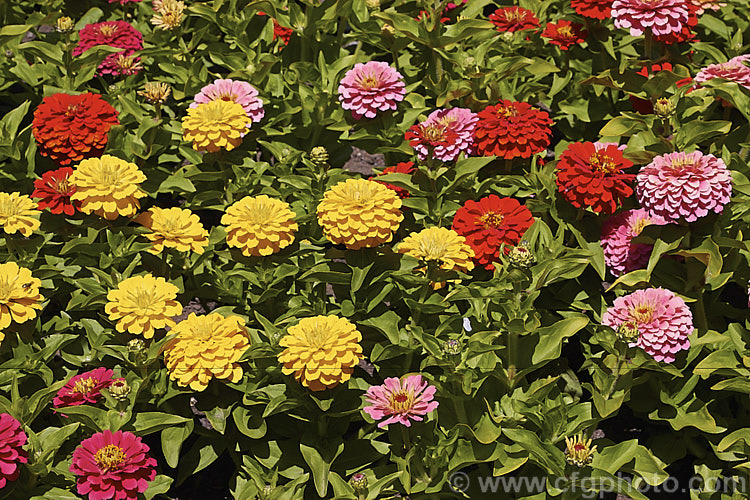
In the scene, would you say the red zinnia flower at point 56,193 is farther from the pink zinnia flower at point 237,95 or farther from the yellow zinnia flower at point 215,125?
the pink zinnia flower at point 237,95

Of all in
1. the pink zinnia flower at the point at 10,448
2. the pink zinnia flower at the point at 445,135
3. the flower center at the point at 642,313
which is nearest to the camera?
the pink zinnia flower at the point at 10,448

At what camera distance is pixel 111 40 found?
3488 millimetres

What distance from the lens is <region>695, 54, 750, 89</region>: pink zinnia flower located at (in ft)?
9.54

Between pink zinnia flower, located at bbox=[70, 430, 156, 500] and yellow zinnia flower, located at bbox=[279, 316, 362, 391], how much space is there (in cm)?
41

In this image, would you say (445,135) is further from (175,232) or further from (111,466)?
(111,466)

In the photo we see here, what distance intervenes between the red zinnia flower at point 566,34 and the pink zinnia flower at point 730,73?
0.49m

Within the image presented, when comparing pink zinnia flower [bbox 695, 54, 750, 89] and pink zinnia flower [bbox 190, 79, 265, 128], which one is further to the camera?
pink zinnia flower [bbox 190, 79, 265, 128]

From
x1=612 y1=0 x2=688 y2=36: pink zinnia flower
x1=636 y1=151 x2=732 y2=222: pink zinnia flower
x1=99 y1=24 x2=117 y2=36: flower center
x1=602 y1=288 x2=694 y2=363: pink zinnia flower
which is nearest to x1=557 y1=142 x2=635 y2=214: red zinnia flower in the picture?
x1=636 y1=151 x2=732 y2=222: pink zinnia flower

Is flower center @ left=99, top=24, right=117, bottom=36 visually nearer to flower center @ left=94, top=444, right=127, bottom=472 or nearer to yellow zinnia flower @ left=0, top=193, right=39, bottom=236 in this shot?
yellow zinnia flower @ left=0, top=193, right=39, bottom=236

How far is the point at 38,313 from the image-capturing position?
265 cm

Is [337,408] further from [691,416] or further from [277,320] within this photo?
[691,416]

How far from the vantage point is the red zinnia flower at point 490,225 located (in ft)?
8.60

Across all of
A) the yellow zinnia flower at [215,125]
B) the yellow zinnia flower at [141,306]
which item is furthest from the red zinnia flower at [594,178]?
the yellow zinnia flower at [141,306]

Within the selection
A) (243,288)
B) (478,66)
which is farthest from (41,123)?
(478,66)
